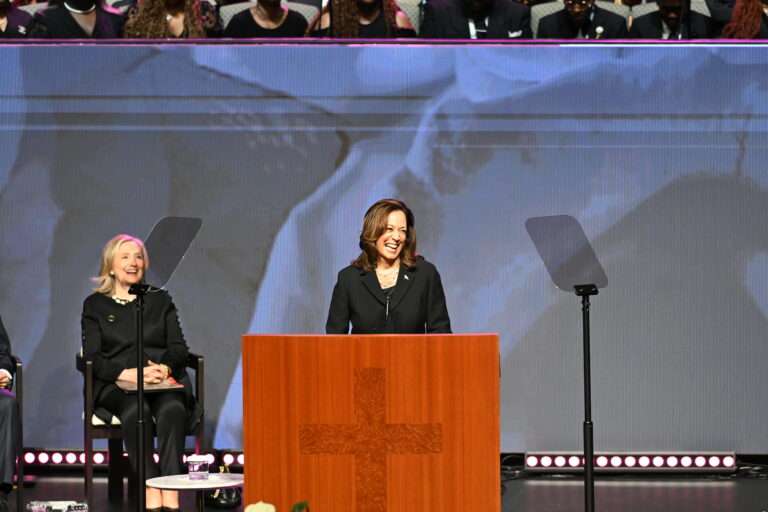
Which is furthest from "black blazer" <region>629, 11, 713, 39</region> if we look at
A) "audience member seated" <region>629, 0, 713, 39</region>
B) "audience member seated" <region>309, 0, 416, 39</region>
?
"audience member seated" <region>309, 0, 416, 39</region>

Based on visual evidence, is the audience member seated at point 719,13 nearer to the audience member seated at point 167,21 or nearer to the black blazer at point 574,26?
the black blazer at point 574,26

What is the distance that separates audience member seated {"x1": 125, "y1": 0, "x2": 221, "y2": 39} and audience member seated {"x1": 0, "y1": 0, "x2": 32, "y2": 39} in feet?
1.69

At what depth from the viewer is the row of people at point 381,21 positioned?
21.4ft

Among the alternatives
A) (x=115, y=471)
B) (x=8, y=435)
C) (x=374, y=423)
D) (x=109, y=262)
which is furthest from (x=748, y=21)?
(x=8, y=435)

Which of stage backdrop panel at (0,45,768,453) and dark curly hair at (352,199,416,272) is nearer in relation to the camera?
dark curly hair at (352,199,416,272)

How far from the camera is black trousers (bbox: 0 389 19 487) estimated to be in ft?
17.3

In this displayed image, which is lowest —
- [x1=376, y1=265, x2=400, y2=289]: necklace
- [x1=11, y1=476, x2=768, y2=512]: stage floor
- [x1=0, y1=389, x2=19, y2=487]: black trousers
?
[x1=11, y1=476, x2=768, y2=512]: stage floor

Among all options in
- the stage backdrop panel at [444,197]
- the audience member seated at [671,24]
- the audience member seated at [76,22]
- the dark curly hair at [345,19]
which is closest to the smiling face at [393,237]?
the stage backdrop panel at [444,197]

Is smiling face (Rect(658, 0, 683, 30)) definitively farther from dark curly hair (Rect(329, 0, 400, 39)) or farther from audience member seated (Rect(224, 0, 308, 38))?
audience member seated (Rect(224, 0, 308, 38))

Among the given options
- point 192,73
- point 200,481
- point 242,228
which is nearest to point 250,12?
point 192,73

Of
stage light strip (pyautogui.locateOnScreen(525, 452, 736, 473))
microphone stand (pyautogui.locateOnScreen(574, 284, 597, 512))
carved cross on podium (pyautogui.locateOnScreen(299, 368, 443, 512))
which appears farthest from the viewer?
stage light strip (pyautogui.locateOnScreen(525, 452, 736, 473))

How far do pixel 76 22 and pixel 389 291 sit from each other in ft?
8.31

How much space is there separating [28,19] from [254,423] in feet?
11.2

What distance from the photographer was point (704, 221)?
21.1ft
